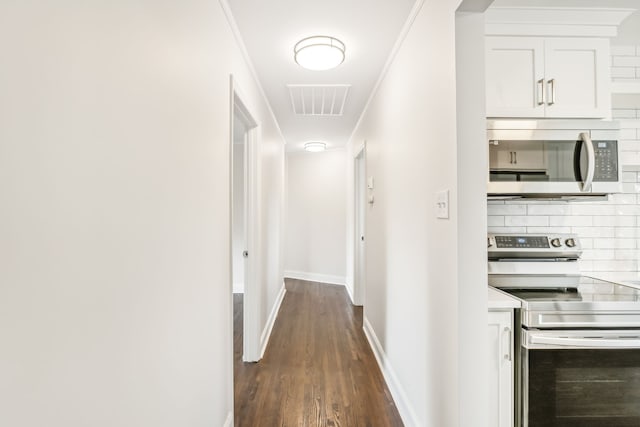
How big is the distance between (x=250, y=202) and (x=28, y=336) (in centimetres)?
225

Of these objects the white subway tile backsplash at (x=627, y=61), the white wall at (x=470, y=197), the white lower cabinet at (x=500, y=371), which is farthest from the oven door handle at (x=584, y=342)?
the white subway tile backsplash at (x=627, y=61)

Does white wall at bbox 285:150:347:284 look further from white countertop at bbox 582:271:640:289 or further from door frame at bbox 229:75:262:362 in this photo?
white countertop at bbox 582:271:640:289

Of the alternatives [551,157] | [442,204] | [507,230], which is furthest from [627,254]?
[442,204]

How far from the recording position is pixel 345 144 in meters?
5.50

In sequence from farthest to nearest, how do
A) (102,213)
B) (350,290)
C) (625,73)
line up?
1. (350,290)
2. (625,73)
3. (102,213)

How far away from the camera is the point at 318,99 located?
3.28m

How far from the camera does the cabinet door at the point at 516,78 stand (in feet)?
6.08

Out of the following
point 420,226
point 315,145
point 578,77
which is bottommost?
point 420,226

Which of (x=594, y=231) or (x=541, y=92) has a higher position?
(x=541, y=92)

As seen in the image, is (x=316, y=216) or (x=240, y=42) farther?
(x=316, y=216)

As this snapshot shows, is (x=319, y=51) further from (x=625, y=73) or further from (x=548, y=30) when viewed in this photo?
(x=625, y=73)

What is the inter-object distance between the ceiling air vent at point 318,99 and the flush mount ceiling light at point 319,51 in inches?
27.7

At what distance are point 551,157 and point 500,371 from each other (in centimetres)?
125

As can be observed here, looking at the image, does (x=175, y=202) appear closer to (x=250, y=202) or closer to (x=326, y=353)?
(x=250, y=202)
